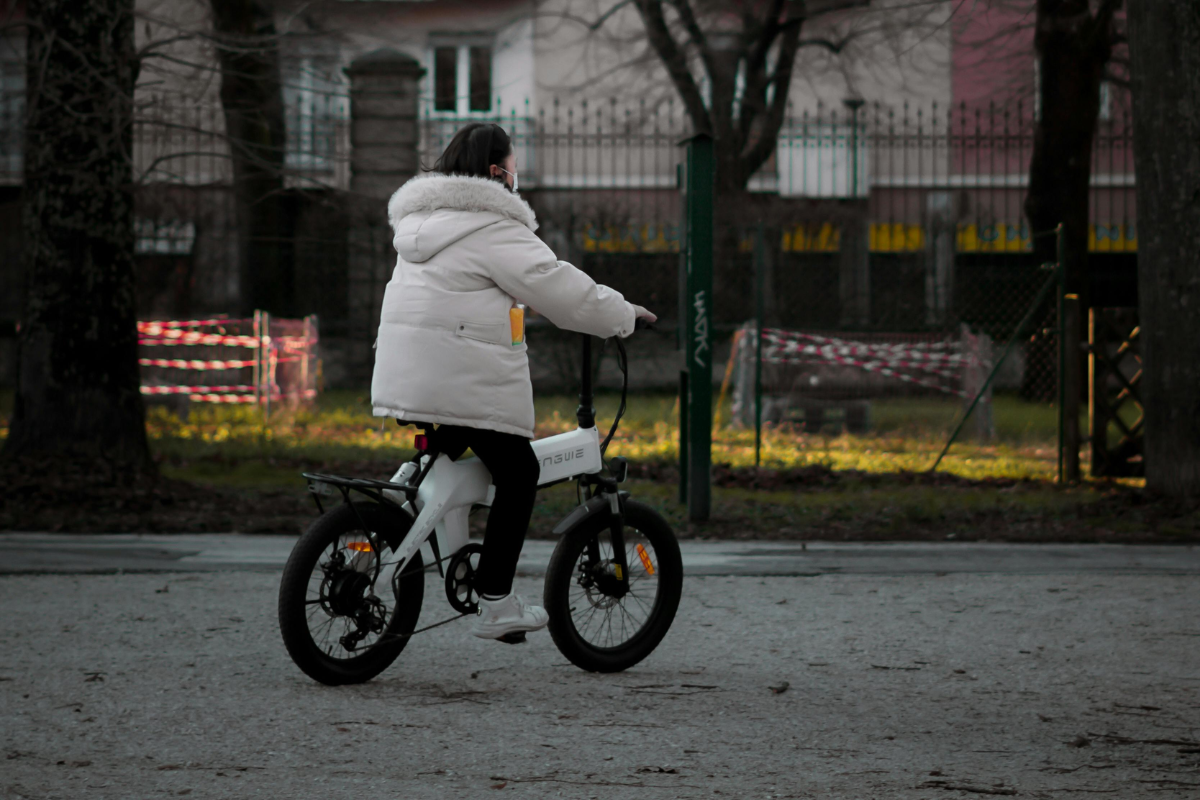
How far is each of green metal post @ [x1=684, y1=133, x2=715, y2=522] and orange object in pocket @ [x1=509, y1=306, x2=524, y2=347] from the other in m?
3.74

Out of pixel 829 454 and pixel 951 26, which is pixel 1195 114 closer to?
pixel 951 26

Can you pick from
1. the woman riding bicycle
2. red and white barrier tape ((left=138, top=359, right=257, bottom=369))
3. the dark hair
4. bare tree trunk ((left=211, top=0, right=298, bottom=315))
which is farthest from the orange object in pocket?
red and white barrier tape ((left=138, top=359, right=257, bottom=369))

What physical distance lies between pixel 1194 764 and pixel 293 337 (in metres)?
14.1

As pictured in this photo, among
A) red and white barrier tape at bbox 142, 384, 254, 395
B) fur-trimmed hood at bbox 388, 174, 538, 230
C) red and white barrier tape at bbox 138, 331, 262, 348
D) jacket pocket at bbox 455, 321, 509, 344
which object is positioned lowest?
red and white barrier tape at bbox 142, 384, 254, 395

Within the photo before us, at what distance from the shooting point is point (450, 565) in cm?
483

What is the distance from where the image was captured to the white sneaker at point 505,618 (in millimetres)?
4836

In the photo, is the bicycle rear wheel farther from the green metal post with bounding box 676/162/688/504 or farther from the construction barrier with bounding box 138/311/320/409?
the construction barrier with bounding box 138/311/320/409

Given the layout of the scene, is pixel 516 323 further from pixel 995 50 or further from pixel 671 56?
pixel 995 50

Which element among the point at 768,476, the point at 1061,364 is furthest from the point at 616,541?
the point at 1061,364

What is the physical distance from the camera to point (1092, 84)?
1906cm

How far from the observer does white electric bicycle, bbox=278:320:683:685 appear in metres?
4.61

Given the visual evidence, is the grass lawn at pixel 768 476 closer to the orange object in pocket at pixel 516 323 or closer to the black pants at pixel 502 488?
the black pants at pixel 502 488

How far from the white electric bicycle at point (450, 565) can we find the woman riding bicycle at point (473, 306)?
192 mm

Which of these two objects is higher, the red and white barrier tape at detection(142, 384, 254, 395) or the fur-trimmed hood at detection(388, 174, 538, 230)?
the fur-trimmed hood at detection(388, 174, 538, 230)
